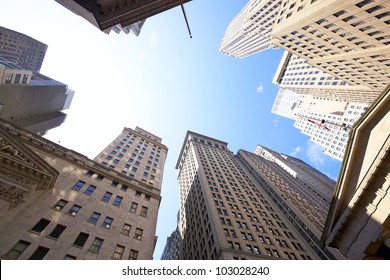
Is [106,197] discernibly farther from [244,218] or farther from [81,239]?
[244,218]

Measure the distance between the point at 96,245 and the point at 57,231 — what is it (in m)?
4.34

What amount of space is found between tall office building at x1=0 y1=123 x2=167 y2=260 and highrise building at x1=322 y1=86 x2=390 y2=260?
20192 millimetres

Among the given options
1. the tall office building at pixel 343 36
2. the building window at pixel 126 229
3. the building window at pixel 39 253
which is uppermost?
the tall office building at pixel 343 36

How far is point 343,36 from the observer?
1671 inches

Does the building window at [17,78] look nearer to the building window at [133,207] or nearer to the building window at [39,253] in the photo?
the building window at [133,207]

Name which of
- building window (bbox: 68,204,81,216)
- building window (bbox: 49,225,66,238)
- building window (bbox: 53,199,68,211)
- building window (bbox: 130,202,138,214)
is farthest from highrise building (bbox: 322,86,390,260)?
building window (bbox: 53,199,68,211)

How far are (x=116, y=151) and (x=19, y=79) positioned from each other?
29.6 m

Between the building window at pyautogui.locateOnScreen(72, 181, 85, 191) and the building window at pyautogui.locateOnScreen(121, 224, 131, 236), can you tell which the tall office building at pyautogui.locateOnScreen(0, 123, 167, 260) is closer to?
the building window at pyautogui.locateOnScreen(121, 224, 131, 236)

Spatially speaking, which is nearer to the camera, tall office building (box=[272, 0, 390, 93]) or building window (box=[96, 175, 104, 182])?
tall office building (box=[272, 0, 390, 93])

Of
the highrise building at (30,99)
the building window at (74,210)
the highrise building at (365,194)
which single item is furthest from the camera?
the highrise building at (30,99)

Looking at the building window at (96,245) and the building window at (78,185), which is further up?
the building window at (78,185)

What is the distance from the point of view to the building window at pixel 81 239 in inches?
915

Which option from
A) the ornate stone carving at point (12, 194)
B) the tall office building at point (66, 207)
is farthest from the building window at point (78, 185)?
the ornate stone carving at point (12, 194)

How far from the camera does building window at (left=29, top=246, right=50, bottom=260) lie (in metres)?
20.4
